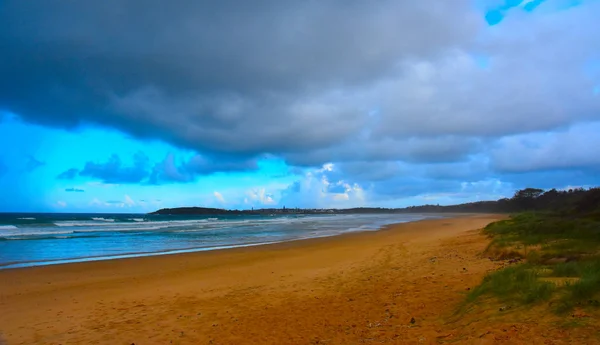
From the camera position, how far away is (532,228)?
18.4 m

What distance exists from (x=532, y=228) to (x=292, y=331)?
15980 millimetres

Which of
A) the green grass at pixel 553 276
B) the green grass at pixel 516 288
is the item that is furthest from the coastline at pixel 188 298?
the green grass at pixel 553 276

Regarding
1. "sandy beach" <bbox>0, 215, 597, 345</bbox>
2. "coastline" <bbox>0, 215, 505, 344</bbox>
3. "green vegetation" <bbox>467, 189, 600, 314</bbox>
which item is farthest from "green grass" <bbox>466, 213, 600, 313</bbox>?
"coastline" <bbox>0, 215, 505, 344</bbox>

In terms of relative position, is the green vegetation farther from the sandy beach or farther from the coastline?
the coastline

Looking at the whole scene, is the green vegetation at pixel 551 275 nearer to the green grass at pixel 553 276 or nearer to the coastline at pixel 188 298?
the green grass at pixel 553 276

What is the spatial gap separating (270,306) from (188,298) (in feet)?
8.65

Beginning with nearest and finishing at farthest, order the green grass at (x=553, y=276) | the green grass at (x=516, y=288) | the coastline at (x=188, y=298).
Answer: the green grass at (x=553, y=276)
the green grass at (x=516, y=288)
the coastline at (x=188, y=298)

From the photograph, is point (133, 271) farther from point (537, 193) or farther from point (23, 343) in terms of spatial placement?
point (537, 193)

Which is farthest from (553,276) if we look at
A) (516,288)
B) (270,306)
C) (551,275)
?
(270,306)

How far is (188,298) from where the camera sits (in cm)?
1034

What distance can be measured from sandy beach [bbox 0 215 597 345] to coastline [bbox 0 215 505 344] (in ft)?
0.10

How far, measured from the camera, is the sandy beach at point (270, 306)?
244 inches

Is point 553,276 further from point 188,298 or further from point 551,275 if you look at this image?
point 188,298

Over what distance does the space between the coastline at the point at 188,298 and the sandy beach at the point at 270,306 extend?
0.10 ft
